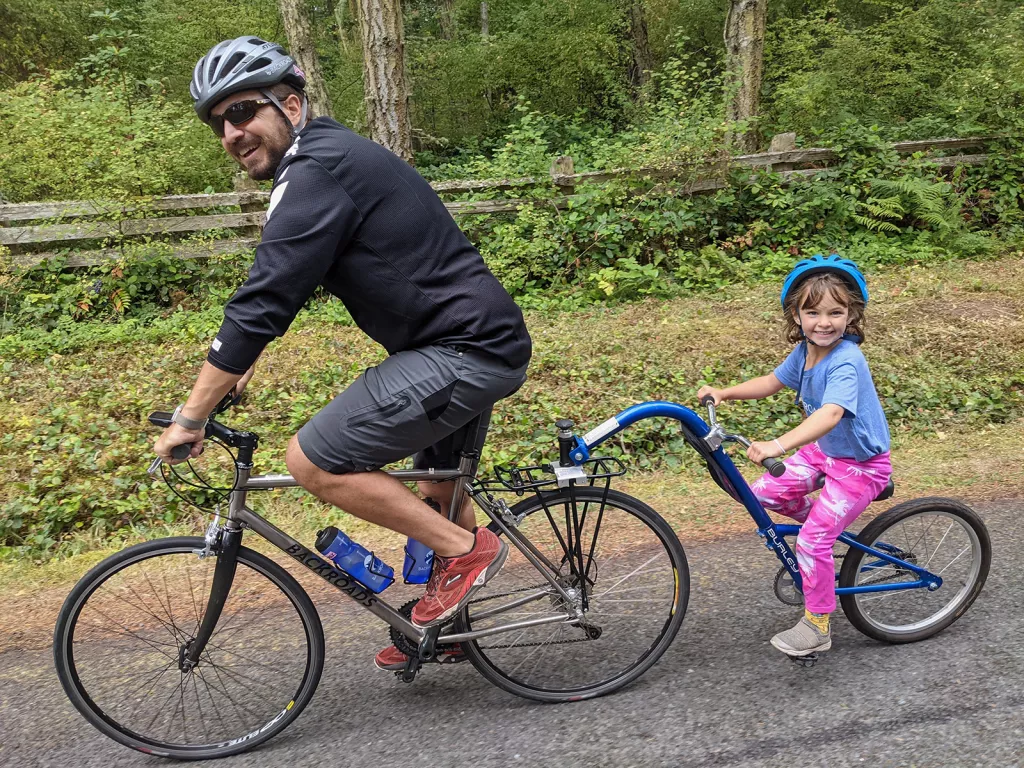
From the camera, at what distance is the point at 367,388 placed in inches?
102

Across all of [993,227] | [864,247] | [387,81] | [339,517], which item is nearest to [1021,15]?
[993,227]

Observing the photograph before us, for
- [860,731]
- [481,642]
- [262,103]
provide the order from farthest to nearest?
[481,642] → [860,731] → [262,103]

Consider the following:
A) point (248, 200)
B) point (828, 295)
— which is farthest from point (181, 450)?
point (248, 200)

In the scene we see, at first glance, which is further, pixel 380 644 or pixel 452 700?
pixel 380 644

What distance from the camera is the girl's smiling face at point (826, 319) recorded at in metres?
2.93

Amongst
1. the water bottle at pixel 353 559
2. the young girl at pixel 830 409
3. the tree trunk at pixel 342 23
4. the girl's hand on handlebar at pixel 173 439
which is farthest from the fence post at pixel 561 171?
the tree trunk at pixel 342 23

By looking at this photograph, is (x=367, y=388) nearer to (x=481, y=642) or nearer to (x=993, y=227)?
(x=481, y=642)

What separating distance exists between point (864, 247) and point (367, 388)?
8800 millimetres

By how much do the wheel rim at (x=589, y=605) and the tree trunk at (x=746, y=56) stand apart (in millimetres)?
9444

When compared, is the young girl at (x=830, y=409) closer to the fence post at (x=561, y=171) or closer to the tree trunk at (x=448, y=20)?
the fence post at (x=561, y=171)

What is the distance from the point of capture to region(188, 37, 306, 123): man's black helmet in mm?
2432

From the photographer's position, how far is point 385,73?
9500 millimetres

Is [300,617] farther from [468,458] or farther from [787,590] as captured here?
[787,590]

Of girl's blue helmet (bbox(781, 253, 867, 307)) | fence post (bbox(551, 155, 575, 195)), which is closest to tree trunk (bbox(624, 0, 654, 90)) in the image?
fence post (bbox(551, 155, 575, 195))
